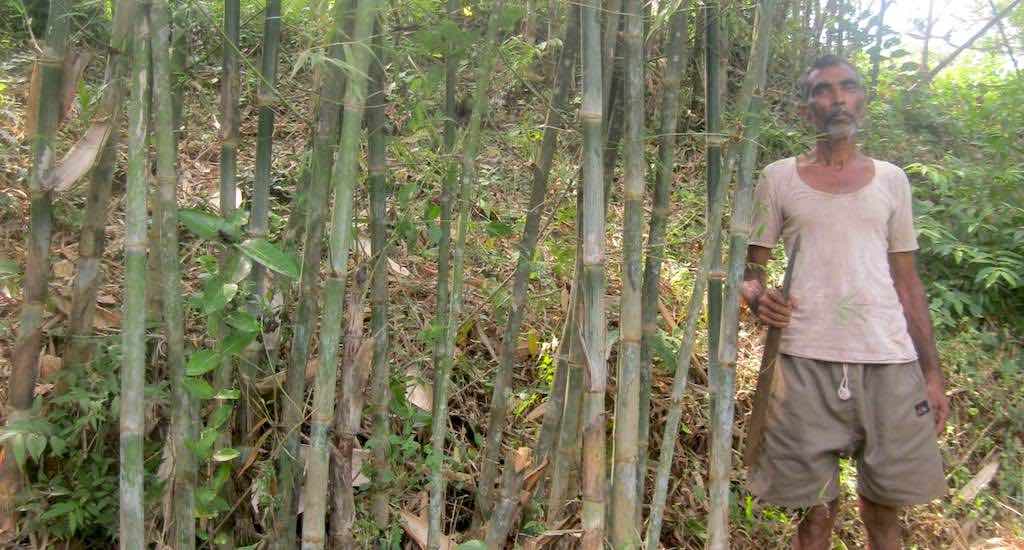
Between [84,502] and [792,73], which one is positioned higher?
[792,73]

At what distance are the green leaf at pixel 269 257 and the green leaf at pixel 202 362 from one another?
24cm

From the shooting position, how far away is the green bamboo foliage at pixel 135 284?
1341mm

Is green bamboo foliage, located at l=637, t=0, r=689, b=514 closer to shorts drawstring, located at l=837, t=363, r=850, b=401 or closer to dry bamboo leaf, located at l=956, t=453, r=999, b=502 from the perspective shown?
shorts drawstring, located at l=837, t=363, r=850, b=401

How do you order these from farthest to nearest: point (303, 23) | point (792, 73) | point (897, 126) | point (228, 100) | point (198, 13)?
1. point (897, 126)
2. point (792, 73)
3. point (303, 23)
4. point (228, 100)
5. point (198, 13)

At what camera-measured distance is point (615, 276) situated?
3193 mm

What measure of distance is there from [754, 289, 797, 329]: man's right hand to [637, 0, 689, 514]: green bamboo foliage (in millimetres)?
439

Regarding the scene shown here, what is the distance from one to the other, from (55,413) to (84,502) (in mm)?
216

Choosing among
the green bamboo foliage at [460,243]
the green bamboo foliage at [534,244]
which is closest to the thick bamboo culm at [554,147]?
the green bamboo foliage at [534,244]

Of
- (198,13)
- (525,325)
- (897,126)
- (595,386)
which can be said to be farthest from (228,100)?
(897,126)

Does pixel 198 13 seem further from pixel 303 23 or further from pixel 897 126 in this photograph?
pixel 897 126

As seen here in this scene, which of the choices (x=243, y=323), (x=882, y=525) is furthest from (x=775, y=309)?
(x=243, y=323)

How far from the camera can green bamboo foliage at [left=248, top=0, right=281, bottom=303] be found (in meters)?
1.70

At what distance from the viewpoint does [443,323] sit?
1.83 meters

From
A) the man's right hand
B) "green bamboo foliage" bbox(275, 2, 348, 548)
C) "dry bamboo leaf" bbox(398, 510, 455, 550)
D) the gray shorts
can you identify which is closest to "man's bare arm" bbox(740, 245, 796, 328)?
the man's right hand
